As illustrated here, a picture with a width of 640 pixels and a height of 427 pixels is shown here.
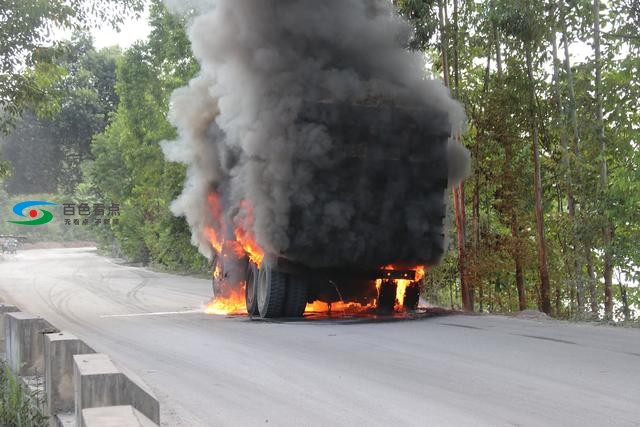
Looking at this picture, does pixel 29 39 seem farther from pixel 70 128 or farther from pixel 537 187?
pixel 70 128

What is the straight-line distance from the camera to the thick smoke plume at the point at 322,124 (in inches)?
506

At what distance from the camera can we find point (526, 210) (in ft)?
78.5

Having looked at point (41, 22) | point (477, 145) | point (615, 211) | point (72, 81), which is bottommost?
point (615, 211)

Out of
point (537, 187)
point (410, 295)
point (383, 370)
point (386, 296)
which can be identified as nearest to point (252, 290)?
point (386, 296)

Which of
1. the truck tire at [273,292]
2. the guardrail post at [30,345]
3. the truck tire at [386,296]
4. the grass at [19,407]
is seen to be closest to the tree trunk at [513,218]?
the truck tire at [386,296]

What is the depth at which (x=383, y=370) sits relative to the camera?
26.2 feet

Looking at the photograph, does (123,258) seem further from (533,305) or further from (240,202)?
(240,202)

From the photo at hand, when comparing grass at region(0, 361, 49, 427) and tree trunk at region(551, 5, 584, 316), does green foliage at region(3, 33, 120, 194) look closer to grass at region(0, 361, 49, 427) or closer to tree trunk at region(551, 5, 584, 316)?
tree trunk at region(551, 5, 584, 316)

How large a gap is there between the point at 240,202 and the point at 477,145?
793 centimetres

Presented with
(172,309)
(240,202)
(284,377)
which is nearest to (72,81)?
(172,309)

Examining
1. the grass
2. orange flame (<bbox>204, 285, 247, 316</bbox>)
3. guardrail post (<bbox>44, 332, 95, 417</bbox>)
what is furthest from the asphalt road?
orange flame (<bbox>204, 285, 247, 316</bbox>)

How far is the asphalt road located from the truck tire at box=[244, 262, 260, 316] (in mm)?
499

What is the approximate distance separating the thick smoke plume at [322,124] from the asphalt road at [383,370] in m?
1.56

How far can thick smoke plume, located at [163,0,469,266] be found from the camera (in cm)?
1285
